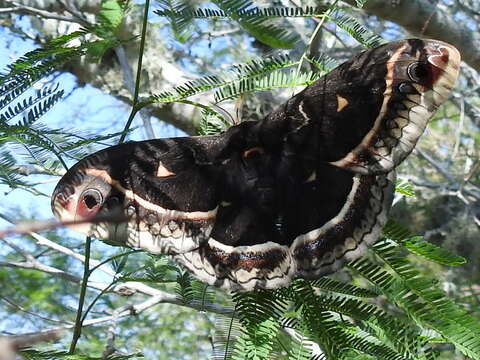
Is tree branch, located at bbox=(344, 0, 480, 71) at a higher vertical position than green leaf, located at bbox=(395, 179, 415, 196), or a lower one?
lower

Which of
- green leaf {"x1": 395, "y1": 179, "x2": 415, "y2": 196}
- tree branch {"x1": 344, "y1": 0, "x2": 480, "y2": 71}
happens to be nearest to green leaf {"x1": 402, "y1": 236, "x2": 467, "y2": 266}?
green leaf {"x1": 395, "y1": 179, "x2": 415, "y2": 196}

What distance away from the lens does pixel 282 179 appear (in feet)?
5.41

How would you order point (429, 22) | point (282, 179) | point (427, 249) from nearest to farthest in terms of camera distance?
point (427, 249)
point (282, 179)
point (429, 22)

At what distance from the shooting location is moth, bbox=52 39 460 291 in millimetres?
1525

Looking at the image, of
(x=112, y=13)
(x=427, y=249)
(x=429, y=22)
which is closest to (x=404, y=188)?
(x=427, y=249)

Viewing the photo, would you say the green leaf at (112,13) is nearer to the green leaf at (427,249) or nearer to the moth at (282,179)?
the moth at (282,179)

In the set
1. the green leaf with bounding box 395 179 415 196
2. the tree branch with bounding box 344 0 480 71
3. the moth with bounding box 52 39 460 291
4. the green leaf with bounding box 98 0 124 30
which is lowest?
the tree branch with bounding box 344 0 480 71

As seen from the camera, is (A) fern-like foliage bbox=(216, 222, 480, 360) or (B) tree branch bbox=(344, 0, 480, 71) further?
(B) tree branch bbox=(344, 0, 480, 71)

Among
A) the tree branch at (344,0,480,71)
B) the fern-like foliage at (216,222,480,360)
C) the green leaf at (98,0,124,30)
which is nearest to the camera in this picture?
the fern-like foliage at (216,222,480,360)

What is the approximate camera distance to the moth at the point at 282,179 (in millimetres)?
1525

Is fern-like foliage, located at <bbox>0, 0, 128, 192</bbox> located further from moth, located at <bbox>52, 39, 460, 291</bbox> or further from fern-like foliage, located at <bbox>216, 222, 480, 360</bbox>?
fern-like foliage, located at <bbox>216, 222, 480, 360</bbox>

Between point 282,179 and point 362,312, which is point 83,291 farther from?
point 362,312

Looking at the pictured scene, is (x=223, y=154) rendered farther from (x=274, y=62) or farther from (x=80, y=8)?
(x=80, y=8)

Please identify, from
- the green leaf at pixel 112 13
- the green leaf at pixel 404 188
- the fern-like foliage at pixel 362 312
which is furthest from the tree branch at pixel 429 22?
the fern-like foliage at pixel 362 312
